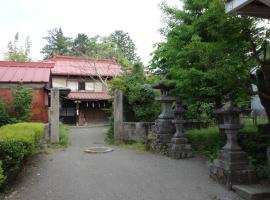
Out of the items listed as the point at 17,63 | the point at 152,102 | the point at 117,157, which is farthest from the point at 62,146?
the point at 17,63

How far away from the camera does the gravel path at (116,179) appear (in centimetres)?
662

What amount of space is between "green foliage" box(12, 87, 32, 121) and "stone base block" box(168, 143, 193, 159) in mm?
8444

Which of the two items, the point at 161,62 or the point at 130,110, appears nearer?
the point at 161,62

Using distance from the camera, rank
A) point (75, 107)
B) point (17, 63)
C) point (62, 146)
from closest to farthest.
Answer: point (62, 146)
point (17, 63)
point (75, 107)

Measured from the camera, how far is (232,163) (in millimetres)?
7309

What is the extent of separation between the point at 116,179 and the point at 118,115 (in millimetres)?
7983

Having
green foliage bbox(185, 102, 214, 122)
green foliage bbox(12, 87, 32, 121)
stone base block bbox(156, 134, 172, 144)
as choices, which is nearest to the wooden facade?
green foliage bbox(12, 87, 32, 121)

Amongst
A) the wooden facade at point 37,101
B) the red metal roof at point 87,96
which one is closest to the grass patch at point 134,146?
the wooden facade at point 37,101

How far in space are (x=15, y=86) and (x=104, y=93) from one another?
15198 millimetres

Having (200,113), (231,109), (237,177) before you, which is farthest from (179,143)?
(200,113)

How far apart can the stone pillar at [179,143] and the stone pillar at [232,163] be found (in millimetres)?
3291

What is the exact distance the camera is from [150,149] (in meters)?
13.1

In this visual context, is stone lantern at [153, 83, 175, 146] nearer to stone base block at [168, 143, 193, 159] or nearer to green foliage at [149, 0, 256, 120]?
green foliage at [149, 0, 256, 120]

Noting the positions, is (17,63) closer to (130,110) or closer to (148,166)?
(130,110)
